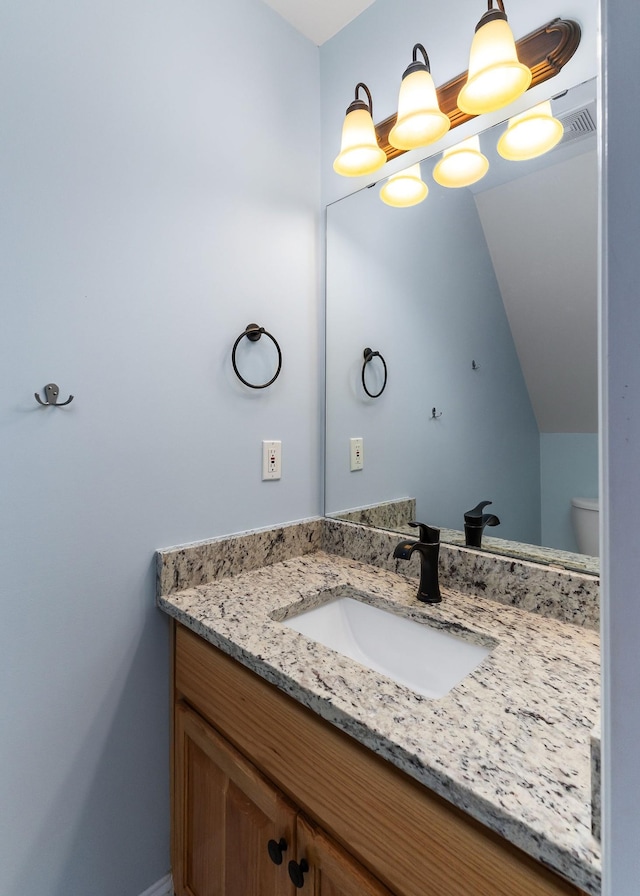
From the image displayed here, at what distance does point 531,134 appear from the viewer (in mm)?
1001

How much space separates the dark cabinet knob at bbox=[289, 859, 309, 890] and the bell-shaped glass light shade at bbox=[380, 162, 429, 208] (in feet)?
5.05

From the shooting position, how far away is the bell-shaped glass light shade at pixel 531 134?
0.97 metres

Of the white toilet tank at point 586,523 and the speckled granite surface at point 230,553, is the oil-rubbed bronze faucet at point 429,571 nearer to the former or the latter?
the white toilet tank at point 586,523

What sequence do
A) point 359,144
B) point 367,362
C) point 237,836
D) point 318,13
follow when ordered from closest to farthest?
point 237,836 < point 359,144 < point 318,13 < point 367,362

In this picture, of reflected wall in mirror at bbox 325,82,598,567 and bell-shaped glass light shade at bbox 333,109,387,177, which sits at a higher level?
bell-shaped glass light shade at bbox 333,109,387,177

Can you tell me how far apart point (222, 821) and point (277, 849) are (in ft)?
0.78

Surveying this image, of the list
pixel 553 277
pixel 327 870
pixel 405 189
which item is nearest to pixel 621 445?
pixel 327 870

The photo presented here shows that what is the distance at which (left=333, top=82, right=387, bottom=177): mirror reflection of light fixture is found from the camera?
4.03 feet

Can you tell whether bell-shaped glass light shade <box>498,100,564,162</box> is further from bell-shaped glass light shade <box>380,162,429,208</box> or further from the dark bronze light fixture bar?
bell-shaped glass light shade <box>380,162,429,208</box>

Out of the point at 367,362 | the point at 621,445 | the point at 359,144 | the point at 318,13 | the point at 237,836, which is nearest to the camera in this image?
the point at 621,445

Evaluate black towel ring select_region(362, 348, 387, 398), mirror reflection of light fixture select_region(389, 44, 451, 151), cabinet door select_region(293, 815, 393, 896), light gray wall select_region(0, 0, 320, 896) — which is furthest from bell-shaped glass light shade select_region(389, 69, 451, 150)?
cabinet door select_region(293, 815, 393, 896)

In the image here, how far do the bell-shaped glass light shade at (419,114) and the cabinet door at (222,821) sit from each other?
1.52m

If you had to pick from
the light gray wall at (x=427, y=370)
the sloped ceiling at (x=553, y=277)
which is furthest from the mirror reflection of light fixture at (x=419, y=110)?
the sloped ceiling at (x=553, y=277)

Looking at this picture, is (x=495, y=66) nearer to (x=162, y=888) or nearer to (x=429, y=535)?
(x=429, y=535)
